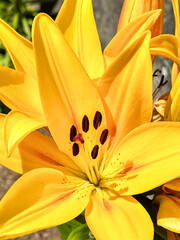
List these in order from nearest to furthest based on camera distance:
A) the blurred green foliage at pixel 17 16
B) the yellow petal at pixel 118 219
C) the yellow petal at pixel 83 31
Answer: the yellow petal at pixel 118 219
the yellow petal at pixel 83 31
the blurred green foliage at pixel 17 16

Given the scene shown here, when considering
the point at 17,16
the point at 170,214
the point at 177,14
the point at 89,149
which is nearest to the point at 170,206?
the point at 170,214

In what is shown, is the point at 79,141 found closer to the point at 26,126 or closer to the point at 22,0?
the point at 26,126

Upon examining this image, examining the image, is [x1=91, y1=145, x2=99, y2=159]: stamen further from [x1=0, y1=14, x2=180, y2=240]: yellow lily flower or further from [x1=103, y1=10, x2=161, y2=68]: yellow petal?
[x1=103, y1=10, x2=161, y2=68]: yellow petal

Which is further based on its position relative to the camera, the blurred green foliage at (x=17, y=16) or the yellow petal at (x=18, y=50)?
the blurred green foliage at (x=17, y=16)

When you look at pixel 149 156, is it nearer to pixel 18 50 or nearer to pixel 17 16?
pixel 18 50

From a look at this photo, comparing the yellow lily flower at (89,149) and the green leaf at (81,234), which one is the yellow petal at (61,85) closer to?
the yellow lily flower at (89,149)

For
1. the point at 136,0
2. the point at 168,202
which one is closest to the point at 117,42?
the point at 136,0

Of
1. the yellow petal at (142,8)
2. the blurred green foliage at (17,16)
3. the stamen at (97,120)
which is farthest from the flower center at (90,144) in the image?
the blurred green foliage at (17,16)
